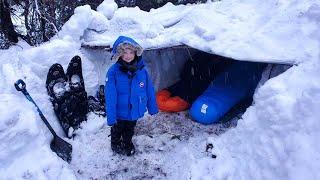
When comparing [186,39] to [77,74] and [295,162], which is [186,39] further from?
[295,162]

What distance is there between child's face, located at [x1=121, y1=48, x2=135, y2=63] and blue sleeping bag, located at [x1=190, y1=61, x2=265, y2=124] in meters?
1.68

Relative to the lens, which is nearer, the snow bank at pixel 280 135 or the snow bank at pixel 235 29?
the snow bank at pixel 280 135

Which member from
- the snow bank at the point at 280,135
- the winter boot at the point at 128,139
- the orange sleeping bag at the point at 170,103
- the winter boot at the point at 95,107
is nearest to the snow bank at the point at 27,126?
the winter boot at the point at 95,107

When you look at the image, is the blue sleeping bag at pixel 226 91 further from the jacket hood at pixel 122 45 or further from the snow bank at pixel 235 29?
the jacket hood at pixel 122 45

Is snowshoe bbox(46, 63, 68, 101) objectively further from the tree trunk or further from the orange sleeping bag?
the tree trunk

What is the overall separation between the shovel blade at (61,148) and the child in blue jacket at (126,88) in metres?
0.64

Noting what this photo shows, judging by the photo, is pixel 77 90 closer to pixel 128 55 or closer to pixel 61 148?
pixel 61 148

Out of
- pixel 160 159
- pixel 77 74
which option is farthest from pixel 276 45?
pixel 77 74

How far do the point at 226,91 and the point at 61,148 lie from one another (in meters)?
2.66

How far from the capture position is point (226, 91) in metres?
5.70

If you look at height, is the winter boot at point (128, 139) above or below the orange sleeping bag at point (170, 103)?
above

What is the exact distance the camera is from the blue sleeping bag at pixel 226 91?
17.8 ft

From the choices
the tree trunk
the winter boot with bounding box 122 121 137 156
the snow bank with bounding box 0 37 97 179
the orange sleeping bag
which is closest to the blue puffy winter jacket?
the winter boot with bounding box 122 121 137 156

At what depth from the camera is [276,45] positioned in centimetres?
432
